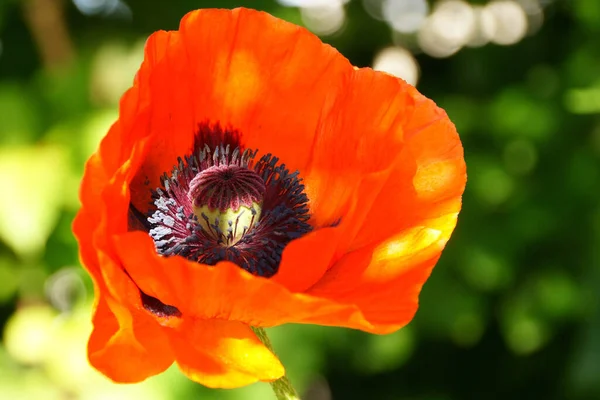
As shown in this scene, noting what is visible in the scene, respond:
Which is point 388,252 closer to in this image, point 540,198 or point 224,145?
point 224,145

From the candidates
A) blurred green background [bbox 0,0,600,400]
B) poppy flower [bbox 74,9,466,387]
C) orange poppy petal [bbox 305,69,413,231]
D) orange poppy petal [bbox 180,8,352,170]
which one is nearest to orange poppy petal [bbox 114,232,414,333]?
poppy flower [bbox 74,9,466,387]

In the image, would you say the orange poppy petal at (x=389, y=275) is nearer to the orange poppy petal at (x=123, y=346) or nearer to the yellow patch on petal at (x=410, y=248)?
the yellow patch on petal at (x=410, y=248)

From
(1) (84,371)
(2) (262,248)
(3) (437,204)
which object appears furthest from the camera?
(1) (84,371)

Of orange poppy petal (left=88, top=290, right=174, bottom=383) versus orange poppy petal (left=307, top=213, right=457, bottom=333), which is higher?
orange poppy petal (left=307, top=213, right=457, bottom=333)

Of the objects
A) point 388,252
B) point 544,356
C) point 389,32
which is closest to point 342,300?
point 388,252

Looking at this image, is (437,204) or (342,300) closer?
(342,300)

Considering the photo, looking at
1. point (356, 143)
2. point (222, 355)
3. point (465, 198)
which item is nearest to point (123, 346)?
point (222, 355)

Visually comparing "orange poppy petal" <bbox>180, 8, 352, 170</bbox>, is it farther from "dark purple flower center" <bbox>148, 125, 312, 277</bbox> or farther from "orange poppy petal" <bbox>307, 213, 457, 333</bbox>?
"orange poppy petal" <bbox>307, 213, 457, 333</bbox>

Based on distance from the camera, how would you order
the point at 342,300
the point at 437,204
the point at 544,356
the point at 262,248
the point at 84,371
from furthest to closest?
1. the point at 544,356
2. the point at 84,371
3. the point at 262,248
4. the point at 437,204
5. the point at 342,300
